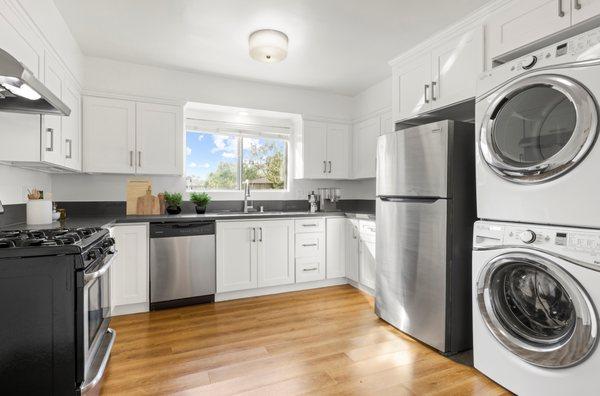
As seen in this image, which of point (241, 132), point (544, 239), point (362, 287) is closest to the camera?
point (544, 239)

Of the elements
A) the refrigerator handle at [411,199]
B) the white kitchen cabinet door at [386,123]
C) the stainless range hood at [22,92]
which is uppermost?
the white kitchen cabinet door at [386,123]

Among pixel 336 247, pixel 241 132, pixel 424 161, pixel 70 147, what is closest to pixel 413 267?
pixel 424 161

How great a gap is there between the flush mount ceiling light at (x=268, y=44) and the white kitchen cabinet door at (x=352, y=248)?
1.99m

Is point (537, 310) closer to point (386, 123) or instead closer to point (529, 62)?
point (529, 62)

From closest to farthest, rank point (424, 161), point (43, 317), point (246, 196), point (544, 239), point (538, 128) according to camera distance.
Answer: point (43, 317) → point (544, 239) → point (538, 128) → point (424, 161) → point (246, 196)

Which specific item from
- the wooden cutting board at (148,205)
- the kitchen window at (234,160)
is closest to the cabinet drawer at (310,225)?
the kitchen window at (234,160)

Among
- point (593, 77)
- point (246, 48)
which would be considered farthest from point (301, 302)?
point (593, 77)

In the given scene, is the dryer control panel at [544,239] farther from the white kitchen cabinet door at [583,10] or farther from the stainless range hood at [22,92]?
the stainless range hood at [22,92]

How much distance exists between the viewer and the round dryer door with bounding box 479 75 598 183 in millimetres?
1520

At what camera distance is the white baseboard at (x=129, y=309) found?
3031 millimetres

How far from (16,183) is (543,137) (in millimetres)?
3619

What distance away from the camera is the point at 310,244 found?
3.79m

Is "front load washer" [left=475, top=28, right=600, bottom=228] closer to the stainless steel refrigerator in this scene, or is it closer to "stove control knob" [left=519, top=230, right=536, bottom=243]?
"stove control knob" [left=519, top=230, right=536, bottom=243]

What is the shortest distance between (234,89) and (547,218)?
332cm
